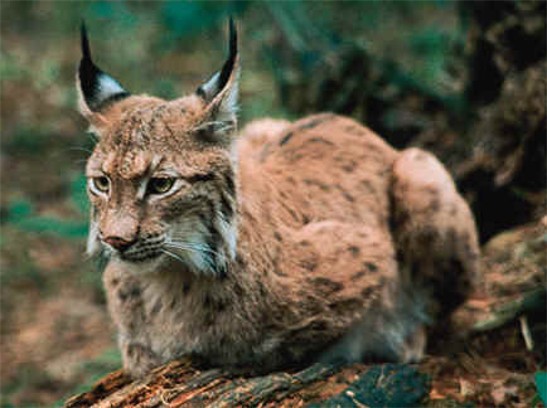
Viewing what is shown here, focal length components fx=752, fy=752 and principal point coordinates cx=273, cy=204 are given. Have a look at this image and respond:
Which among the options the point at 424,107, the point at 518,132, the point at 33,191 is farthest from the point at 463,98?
the point at 33,191

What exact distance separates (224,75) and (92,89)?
0.84 meters

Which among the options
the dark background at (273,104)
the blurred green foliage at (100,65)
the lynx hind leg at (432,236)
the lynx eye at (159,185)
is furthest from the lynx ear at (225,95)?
the blurred green foliage at (100,65)

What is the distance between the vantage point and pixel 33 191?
8.89 meters

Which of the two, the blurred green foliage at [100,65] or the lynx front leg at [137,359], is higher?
the blurred green foliage at [100,65]

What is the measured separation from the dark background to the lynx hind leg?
0.91 metres

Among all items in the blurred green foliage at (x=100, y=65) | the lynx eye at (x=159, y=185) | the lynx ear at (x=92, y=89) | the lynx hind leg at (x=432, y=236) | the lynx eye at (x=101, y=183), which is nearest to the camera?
the lynx eye at (x=159, y=185)

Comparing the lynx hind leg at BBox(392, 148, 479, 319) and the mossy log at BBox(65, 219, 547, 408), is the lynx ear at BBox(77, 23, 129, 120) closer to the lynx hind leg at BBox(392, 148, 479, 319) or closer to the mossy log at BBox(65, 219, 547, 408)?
the mossy log at BBox(65, 219, 547, 408)

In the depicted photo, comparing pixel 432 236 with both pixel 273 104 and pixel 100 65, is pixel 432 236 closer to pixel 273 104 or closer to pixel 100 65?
pixel 273 104

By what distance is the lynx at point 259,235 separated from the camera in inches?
146

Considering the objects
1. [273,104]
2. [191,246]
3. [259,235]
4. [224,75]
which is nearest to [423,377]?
[259,235]

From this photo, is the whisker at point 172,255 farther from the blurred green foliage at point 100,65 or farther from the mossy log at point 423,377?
the blurred green foliage at point 100,65

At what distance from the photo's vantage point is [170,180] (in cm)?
366

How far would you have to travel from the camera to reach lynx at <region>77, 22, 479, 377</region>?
3.70 meters

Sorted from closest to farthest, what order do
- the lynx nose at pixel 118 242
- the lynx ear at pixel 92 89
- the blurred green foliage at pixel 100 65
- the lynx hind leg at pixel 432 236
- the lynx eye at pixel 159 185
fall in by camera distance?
1. the lynx nose at pixel 118 242
2. the lynx eye at pixel 159 185
3. the lynx ear at pixel 92 89
4. the lynx hind leg at pixel 432 236
5. the blurred green foliage at pixel 100 65
